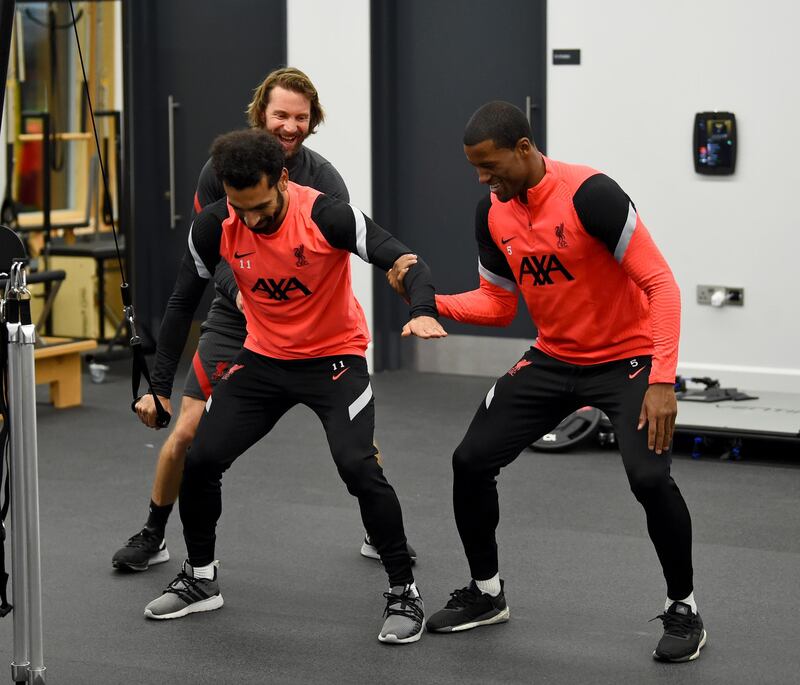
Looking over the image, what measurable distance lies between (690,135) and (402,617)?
3.43 metres

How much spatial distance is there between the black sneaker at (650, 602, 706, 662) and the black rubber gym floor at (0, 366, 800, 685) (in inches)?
1.2

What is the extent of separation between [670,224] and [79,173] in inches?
Answer: 148

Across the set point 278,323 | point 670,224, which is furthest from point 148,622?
point 670,224

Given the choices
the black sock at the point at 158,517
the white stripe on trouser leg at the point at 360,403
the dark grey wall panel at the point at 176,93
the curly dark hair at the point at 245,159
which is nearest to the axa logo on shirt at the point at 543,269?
the white stripe on trouser leg at the point at 360,403

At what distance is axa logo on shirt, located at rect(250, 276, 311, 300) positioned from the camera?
3.17 meters

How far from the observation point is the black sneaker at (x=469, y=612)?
10.8ft

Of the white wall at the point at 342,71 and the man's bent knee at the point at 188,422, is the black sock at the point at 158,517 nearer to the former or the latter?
the man's bent knee at the point at 188,422

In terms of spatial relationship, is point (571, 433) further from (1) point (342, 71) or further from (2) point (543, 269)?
(1) point (342, 71)

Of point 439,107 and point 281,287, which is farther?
point 439,107

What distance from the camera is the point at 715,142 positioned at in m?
5.89

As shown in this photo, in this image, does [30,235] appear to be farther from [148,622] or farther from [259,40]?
[148,622]

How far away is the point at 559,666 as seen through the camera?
10.1 feet

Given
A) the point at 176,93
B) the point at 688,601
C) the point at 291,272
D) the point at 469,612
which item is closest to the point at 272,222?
the point at 291,272

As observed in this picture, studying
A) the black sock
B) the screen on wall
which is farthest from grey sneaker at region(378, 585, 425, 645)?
the screen on wall
